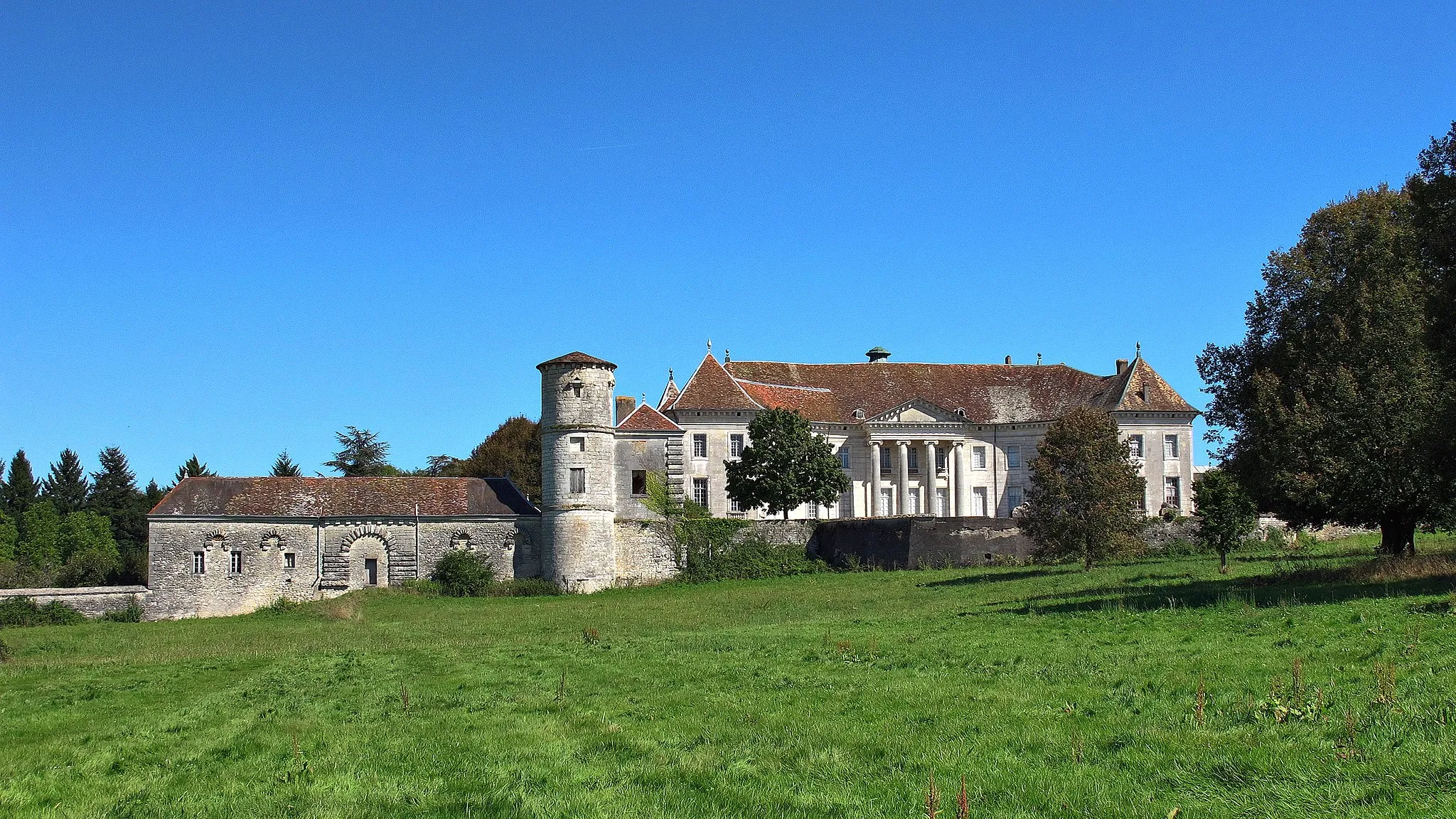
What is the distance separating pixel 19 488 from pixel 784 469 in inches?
2027

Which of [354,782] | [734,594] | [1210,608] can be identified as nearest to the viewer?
[354,782]

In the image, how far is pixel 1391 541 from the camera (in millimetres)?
29219

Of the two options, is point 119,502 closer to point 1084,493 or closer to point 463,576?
point 463,576

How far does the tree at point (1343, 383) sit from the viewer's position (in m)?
26.3

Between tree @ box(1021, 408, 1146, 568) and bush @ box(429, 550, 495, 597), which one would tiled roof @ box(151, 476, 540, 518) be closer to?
bush @ box(429, 550, 495, 597)

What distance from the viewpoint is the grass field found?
8.71 meters

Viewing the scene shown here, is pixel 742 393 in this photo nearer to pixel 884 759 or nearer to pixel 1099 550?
pixel 1099 550

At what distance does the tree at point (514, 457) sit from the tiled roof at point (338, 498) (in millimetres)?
22722

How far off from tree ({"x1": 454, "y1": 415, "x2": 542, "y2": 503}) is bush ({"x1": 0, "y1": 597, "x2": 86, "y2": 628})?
31233mm

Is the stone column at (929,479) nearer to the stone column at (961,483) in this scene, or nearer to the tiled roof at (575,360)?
the stone column at (961,483)

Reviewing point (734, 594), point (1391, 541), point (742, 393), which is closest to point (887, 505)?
point (742, 393)

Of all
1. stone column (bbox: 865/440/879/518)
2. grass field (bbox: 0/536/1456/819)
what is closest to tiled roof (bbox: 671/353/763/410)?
stone column (bbox: 865/440/879/518)

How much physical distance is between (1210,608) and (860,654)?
6149 millimetres

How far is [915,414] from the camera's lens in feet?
198
